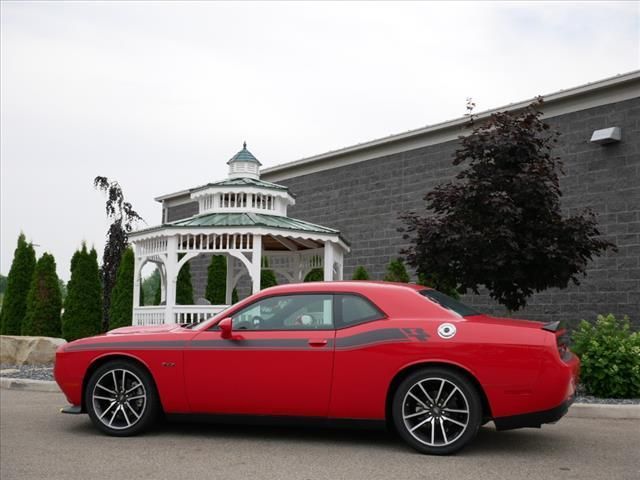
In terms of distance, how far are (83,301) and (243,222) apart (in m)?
6.93

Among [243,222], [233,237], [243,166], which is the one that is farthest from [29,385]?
[243,166]

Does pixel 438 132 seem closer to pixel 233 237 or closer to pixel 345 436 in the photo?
pixel 233 237

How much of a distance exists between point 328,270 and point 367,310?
6.89 m

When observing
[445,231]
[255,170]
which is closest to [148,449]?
[445,231]

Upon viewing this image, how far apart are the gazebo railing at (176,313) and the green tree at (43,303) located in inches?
202

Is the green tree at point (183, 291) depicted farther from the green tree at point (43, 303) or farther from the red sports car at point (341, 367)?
the red sports car at point (341, 367)

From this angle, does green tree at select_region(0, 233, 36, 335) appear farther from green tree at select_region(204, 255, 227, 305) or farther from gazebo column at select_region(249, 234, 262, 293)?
gazebo column at select_region(249, 234, 262, 293)

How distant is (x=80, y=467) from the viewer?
546 cm

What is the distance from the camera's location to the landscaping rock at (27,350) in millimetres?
14492

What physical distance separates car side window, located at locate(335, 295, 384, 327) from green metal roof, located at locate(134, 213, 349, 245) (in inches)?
234

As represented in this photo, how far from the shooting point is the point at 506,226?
10.0 metres

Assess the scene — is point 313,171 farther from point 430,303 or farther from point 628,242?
point 430,303

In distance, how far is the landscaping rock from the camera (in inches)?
571

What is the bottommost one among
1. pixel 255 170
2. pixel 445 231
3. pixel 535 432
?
pixel 535 432
